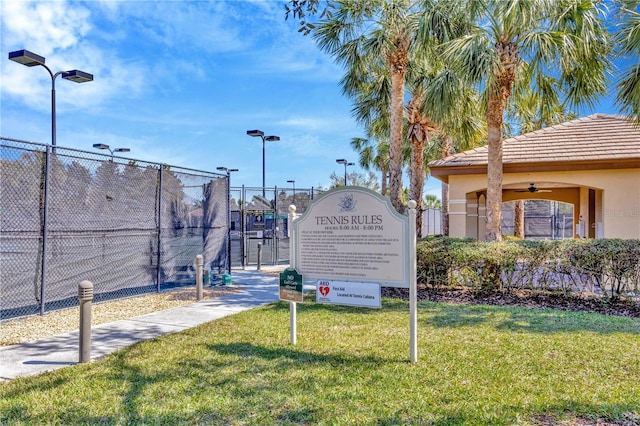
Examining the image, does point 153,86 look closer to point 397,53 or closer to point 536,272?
point 397,53

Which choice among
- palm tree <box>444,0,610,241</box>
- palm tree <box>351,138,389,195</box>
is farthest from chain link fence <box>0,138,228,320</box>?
palm tree <box>351,138,389,195</box>

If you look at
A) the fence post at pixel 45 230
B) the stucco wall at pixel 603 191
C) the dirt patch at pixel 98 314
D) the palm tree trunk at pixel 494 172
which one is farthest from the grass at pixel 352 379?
the stucco wall at pixel 603 191

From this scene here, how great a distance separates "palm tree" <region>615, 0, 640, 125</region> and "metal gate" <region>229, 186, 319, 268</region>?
896 centimetres

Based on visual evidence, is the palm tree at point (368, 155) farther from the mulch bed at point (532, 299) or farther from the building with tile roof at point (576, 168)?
the mulch bed at point (532, 299)

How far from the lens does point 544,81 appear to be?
9867mm

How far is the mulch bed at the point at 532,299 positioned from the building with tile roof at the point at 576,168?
3884mm

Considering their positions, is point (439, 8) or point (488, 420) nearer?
point (488, 420)

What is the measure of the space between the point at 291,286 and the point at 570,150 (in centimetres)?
975

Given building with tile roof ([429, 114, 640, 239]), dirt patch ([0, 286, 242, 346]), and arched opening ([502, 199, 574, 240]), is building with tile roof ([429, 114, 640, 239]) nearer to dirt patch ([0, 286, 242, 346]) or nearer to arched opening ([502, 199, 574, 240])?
dirt patch ([0, 286, 242, 346])

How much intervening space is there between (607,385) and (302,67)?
1066 centimetres

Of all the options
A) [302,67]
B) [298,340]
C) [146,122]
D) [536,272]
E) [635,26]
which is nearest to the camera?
[298,340]

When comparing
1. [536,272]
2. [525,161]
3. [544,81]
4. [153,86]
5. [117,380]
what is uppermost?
[153,86]

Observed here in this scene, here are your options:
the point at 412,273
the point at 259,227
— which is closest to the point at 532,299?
the point at 412,273

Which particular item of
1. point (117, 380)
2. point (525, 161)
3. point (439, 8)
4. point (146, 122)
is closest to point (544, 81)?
point (525, 161)
